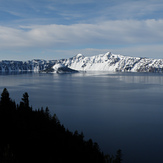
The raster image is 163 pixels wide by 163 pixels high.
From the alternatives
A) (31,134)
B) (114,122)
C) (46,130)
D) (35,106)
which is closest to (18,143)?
(31,134)

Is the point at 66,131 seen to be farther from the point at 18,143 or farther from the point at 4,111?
the point at 4,111

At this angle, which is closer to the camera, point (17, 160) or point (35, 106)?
point (17, 160)

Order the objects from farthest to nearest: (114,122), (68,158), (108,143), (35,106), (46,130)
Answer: (35,106)
(114,122)
(46,130)
(108,143)
(68,158)

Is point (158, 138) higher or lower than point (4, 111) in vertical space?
lower

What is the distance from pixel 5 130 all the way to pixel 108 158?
2498cm

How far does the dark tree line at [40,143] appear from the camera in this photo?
35.0m

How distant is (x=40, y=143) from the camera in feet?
136

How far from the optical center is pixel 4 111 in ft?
190

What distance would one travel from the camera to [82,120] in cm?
5938

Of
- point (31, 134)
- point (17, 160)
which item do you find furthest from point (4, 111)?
point (17, 160)

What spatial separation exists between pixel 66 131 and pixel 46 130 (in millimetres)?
5120

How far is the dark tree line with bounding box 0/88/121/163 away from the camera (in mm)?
35031

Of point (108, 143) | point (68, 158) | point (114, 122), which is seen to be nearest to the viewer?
point (68, 158)

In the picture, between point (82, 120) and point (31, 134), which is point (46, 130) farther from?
point (82, 120)
